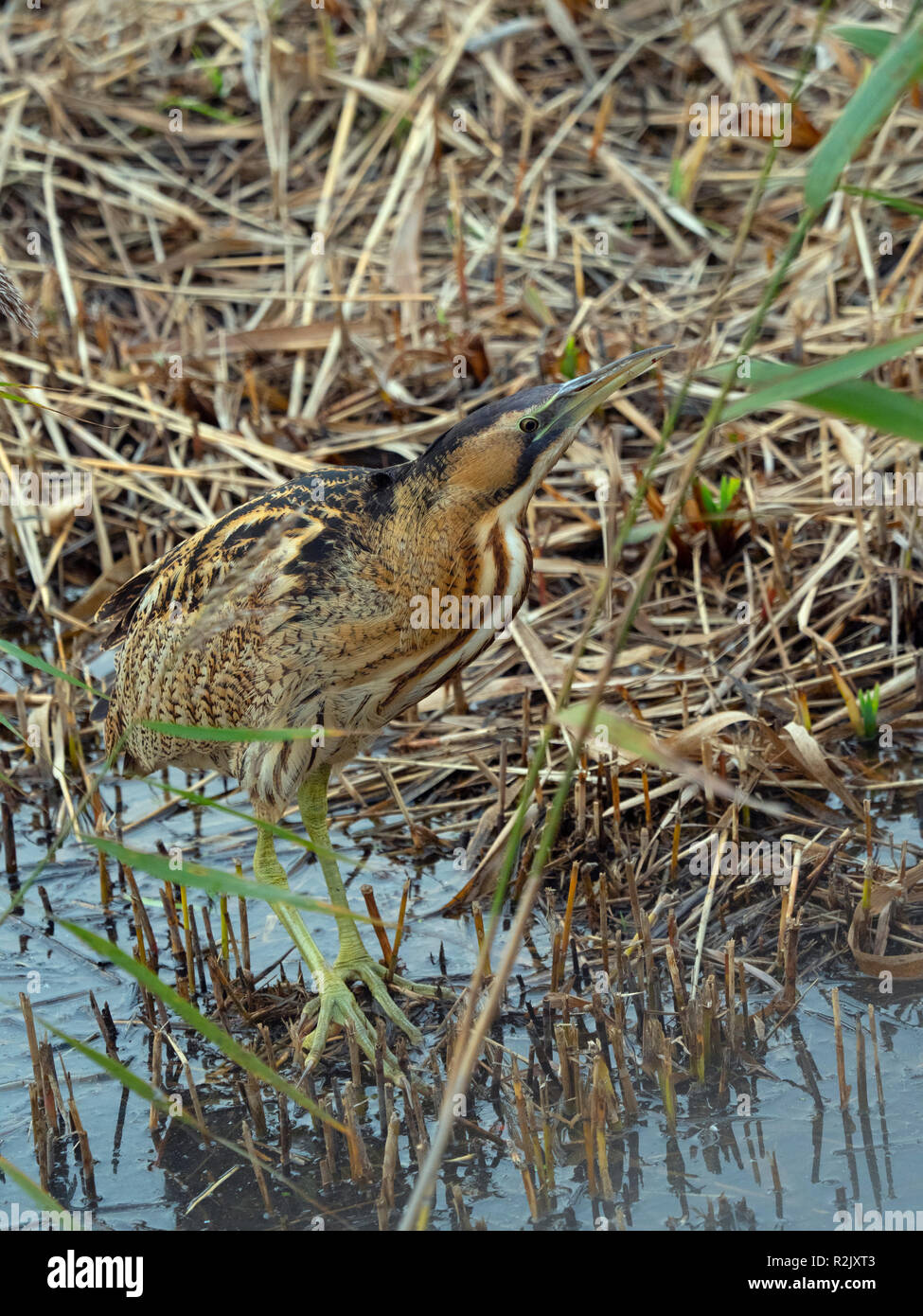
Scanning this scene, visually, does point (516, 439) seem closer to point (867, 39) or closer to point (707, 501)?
point (867, 39)

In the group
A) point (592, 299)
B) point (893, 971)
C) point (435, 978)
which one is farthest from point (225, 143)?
point (893, 971)

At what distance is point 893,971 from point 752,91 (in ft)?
12.3

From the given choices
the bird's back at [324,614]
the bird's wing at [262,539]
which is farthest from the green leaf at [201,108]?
the bird's back at [324,614]

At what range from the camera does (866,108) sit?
1.50 m

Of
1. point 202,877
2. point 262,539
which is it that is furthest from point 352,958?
point 202,877

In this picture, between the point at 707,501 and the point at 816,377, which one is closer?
the point at 816,377

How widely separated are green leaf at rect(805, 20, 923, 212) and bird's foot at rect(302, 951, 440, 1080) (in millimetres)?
1632

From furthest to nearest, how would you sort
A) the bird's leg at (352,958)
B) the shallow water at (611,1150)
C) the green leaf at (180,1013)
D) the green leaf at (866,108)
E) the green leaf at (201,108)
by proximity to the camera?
the green leaf at (201,108) → the bird's leg at (352,958) → the shallow water at (611,1150) → the green leaf at (180,1013) → the green leaf at (866,108)

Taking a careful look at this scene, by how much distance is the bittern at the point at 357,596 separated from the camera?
2580mm

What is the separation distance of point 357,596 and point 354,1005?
76 centimetres

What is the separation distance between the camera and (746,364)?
1790 millimetres

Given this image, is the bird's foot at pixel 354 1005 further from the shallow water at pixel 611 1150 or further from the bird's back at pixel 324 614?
the bird's back at pixel 324 614

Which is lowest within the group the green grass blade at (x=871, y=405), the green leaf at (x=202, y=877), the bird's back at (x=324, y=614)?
the green leaf at (x=202, y=877)
